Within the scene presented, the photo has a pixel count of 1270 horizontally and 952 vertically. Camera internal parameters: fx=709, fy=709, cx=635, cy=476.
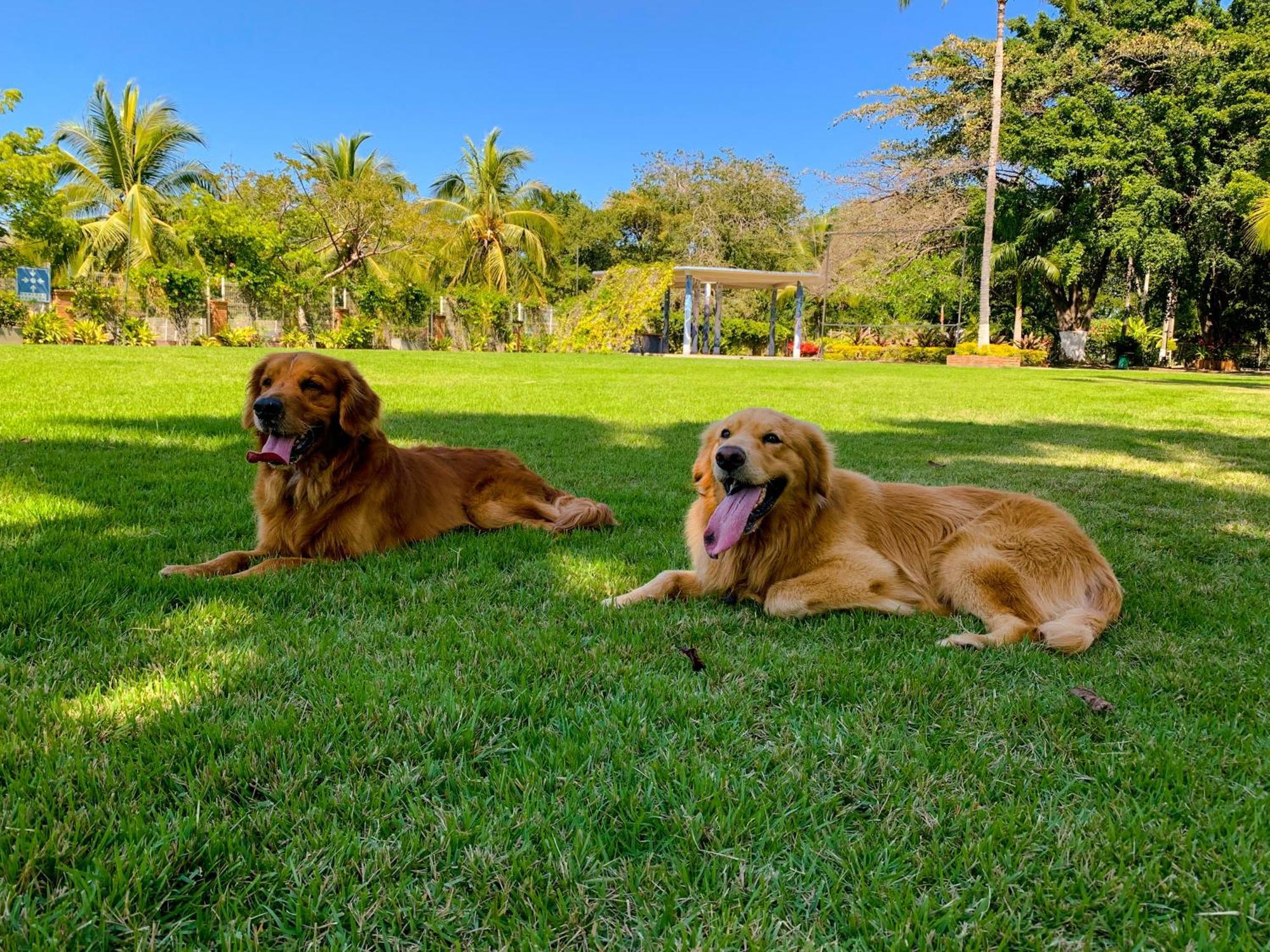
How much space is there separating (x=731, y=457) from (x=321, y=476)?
1.97 meters

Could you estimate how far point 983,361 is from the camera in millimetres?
26953

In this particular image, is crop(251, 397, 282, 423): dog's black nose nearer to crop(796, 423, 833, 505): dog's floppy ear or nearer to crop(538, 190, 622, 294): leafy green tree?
crop(796, 423, 833, 505): dog's floppy ear

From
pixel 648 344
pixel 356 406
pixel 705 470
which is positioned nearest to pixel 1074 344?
pixel 648 344

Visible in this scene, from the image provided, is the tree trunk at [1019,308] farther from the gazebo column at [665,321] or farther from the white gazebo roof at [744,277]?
the gazebo column at [665,321]

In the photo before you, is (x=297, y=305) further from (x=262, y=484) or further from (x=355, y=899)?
(x=355, y=899)

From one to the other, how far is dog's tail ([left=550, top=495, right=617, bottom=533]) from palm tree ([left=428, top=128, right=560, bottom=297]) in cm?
3218

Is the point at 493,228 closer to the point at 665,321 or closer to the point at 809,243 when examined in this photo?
the point at 665,321

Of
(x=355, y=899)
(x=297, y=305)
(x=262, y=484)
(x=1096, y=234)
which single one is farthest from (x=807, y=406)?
(x=1096, y=234)

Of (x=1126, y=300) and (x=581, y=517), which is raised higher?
(x=1126, y=300)

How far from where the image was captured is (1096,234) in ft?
88.7

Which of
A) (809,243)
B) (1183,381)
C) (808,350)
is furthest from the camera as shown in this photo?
(809,243)

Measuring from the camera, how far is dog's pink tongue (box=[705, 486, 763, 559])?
9.30ft

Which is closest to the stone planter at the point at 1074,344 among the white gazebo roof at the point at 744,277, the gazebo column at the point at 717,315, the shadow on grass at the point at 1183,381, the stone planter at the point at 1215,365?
the stone planter at the point at 1215,365

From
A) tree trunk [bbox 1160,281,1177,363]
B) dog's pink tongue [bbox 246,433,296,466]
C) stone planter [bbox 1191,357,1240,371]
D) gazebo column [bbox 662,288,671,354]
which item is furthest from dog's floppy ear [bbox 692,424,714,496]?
tree trunk [bbox 1160,281,1177,363]
